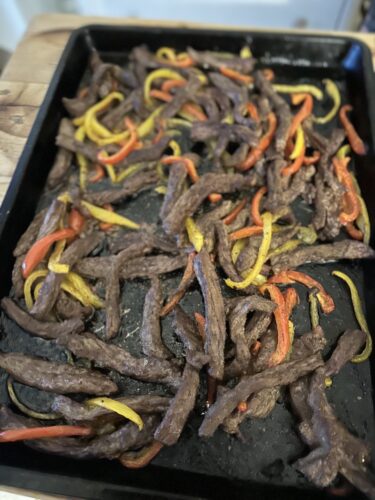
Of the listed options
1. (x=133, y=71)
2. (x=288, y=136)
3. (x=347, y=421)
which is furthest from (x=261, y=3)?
(x=347, y=421)

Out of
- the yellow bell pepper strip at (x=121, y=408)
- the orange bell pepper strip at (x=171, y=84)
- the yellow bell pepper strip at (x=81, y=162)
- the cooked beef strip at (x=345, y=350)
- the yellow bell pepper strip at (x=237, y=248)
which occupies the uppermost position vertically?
the orange bell pepper strip at (x=171, y=84)

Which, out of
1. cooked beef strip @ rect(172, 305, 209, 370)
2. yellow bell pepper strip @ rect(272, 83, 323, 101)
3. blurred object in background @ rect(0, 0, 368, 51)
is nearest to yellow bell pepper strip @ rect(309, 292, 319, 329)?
cooked beef strip @ rect(172, 305, 209, 370)

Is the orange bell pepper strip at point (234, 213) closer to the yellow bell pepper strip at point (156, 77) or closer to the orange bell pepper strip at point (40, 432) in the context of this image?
the yellow bell pepper strip at point (156, 77)

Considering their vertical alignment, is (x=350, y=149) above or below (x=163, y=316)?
above

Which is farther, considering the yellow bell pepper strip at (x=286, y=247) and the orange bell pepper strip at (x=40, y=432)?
the yellow bell pepper strip at (x=286, y=247)

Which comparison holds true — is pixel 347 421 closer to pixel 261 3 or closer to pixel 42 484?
pixel 42 484

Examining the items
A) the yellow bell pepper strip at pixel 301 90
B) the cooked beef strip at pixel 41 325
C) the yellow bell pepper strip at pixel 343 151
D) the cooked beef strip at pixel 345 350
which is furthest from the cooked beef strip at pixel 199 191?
the cooked beef strip at pixel 345 350
